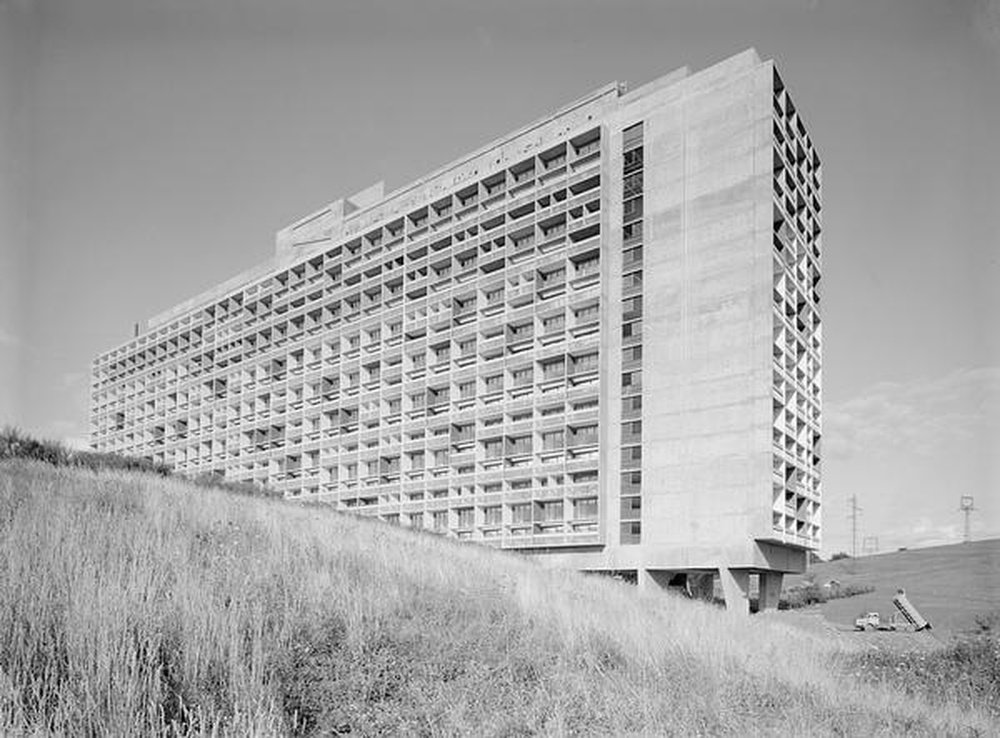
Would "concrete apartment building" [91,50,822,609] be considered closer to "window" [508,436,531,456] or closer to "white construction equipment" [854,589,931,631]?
"window" [508,436,531,456]

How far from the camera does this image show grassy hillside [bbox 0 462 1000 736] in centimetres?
571

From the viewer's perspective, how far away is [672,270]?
45531 mm

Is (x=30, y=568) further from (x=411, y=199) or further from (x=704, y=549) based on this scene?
(x=411, y=199)

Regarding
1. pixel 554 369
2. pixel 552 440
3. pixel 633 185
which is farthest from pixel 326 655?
pixel 633 185

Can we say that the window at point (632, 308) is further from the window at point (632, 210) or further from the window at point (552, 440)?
the window at point (552, 440)

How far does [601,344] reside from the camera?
47281 millimetres

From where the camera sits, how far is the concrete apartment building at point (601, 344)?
42.5 meters

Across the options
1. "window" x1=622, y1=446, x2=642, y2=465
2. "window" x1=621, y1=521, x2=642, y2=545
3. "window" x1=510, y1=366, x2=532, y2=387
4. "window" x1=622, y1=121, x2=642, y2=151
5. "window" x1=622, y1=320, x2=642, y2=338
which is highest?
"window" x1=622, y1=121, x2=642, y2=151

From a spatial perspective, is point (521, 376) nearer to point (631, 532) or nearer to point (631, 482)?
point (631, 482)

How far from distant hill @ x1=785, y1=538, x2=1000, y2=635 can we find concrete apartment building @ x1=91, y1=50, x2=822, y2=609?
7.22m

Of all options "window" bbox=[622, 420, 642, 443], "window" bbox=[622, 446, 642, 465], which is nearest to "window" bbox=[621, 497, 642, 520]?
"window" bbox=[622, 446, 642, 465]

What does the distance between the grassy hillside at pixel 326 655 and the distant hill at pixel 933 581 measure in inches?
1044

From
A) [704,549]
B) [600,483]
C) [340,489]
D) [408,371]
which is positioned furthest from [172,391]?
[704,549]

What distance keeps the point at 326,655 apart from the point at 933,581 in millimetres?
58632
